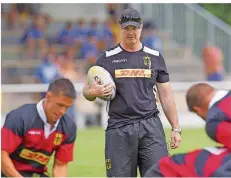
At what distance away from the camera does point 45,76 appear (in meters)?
20.6

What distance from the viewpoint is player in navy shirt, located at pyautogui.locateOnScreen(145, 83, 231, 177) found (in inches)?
248

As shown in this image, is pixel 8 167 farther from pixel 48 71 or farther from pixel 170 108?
pixel 48 71

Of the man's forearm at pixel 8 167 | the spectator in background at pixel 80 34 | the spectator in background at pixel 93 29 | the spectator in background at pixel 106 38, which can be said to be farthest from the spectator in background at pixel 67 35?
the man's forearm at pixel 8 167

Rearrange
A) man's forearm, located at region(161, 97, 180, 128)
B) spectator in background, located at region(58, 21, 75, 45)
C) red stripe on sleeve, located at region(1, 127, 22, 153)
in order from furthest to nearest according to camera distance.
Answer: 1. spectator in background, located at region(58, 21, 75, 45)
2. man's forearm, located at region(161, 97, 180, 128)
3. red stripe on sleeve, located at region(1, 127, 22, 153)

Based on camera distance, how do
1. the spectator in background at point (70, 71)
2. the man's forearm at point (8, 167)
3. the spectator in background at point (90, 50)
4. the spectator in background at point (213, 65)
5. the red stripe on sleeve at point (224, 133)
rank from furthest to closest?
the spectator in background at point (90, 50) → the spectator in background at point (213, 65) → the spectator in background at point (70, 71) → the man's forearm at point (8, 167) → the red stripe on sleeve at point (224, 133)

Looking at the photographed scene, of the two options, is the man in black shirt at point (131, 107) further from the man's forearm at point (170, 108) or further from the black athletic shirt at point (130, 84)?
the man's forearm at point (170, 108)

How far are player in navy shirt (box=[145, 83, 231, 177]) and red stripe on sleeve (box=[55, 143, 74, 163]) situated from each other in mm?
2078

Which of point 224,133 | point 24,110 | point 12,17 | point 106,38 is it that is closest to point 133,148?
point 24,110

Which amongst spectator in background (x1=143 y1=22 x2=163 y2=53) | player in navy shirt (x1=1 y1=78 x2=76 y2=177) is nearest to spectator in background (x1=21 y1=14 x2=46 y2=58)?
spectator in background (x1=143 y1=22 x2=163 y2=53)

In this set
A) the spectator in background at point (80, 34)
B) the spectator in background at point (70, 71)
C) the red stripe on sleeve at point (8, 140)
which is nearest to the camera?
the red stripe on sleeve at point (8, 140)

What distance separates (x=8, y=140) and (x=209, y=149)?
230 centimetres

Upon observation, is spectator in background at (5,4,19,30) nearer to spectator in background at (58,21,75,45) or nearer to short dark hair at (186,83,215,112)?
spectator in background at (58,21,75,45)

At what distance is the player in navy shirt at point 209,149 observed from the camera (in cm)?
629

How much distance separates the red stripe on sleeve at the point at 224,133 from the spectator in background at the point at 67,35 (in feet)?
58.4
